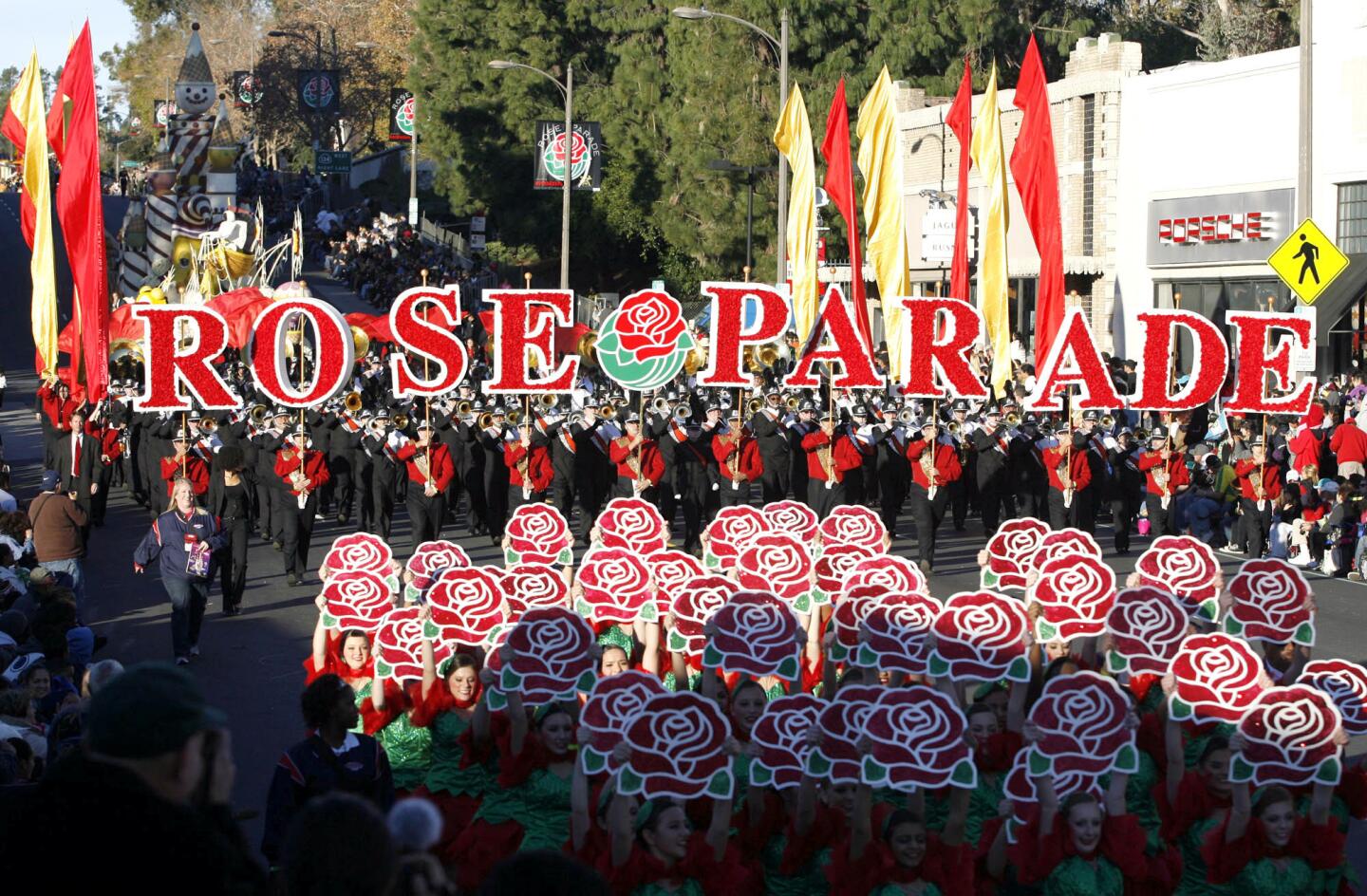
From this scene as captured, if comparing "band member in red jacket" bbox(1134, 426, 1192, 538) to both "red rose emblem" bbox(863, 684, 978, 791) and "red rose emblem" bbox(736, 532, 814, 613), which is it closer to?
"red rose emblem" bbox(736, 532, 814, 613)

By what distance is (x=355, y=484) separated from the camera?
816 inches

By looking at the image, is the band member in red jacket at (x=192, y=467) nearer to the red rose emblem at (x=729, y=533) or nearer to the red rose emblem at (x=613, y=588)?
the red rose emblem at (x=729, y=533)

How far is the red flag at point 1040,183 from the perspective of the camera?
2155cm

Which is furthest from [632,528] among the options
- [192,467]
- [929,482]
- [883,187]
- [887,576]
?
[883,187]

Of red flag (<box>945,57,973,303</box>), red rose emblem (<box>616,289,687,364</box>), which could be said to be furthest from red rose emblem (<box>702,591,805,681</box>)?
red flag (<box>945,57,973,303</box>)

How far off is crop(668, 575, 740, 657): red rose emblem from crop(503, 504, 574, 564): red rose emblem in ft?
8.07

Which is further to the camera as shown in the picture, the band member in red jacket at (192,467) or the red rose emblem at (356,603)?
the band member in red jacket at (192,467)

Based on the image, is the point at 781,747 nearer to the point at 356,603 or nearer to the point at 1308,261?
the point at 356,603

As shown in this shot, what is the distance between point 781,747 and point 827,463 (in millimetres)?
12076

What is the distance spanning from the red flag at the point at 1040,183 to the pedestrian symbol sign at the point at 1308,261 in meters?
3.26

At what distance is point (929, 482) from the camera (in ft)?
62.1

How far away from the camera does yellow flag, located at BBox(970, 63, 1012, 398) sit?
2212cm

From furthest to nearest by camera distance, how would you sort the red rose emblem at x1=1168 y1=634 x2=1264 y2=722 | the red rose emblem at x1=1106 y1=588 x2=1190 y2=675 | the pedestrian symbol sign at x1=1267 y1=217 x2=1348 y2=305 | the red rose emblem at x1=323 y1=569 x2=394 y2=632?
the pedestrian symbol sign at x1=1267 y1=217 x2=1348 y2=305 < the red rose emblem at x1=323 y1=569 x2=394 y2=632 < the red rose emblem at x1=1106 y1=588 x2=1190 y2=675 < the red rose emblem at x1=1168 y1=634 x2=1264 y2=722

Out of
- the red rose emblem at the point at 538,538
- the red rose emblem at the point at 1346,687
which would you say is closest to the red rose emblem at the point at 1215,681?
the red rose emblem at the point at 1346,687
